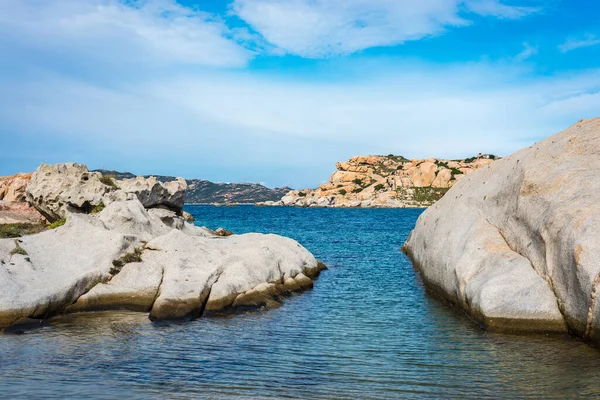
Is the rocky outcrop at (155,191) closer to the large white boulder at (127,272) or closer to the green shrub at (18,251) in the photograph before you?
the large white boulder at (127,272)

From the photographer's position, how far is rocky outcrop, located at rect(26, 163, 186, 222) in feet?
125

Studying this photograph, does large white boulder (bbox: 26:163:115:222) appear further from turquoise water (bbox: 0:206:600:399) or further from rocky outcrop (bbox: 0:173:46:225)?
turquoise water (bbox: 0:206:600:399)

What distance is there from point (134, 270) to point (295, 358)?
11108 mm

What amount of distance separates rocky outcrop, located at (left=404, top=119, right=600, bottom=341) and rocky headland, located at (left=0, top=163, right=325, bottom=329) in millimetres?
9974

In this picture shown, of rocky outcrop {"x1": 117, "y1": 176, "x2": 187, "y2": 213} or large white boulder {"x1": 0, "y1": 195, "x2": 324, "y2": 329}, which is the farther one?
rocky outcrop {"x1": 117, "y1": 176, "x2": 187, "y2": 213}

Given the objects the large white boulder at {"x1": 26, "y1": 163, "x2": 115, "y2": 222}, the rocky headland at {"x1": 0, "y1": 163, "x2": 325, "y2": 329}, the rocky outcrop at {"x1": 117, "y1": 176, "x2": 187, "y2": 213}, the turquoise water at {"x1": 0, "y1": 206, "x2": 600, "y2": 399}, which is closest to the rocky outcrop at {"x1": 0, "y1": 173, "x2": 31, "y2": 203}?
the large white boulder at {"x1": 26, "y1": 163, "x2": 115, "y2": 222}

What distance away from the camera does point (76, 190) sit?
126 feet

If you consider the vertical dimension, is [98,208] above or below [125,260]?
above

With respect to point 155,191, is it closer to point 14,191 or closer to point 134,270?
point 134,270

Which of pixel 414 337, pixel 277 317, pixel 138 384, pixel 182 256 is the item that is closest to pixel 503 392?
pixel 414 337

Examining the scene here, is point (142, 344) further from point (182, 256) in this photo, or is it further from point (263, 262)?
point (263, 262)

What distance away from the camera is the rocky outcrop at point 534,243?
672 inches

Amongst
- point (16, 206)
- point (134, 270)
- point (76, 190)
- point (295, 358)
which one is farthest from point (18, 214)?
point (295, 358)

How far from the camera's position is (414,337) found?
768 inches
